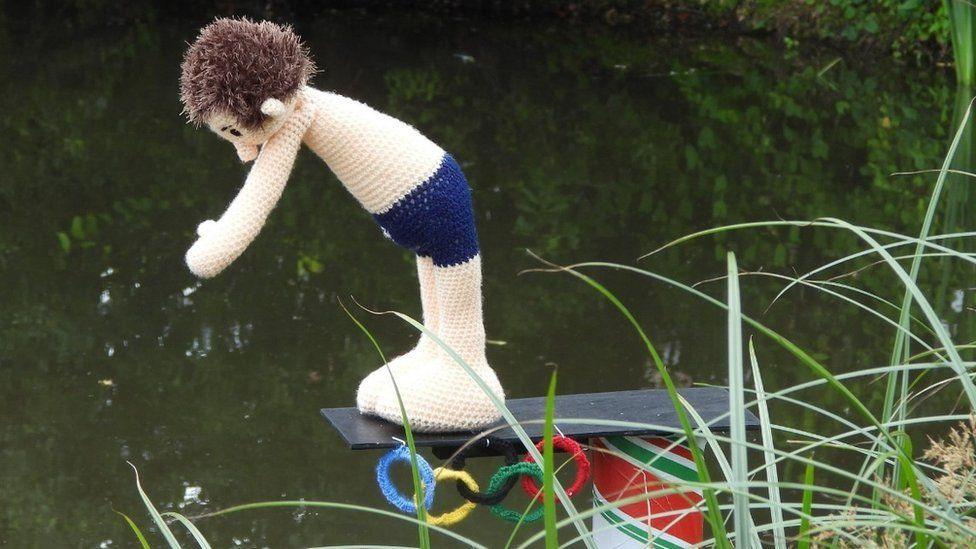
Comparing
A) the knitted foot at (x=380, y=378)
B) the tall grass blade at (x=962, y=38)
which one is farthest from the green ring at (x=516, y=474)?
the tall grass blade at (x=962, y=38)

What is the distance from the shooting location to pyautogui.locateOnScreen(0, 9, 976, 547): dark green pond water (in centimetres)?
211

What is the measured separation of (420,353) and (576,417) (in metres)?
0.21

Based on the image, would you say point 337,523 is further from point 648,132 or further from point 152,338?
point 648,132

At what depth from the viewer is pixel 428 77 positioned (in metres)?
5.64

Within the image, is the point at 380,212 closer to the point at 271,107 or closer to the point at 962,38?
the point at 271,107

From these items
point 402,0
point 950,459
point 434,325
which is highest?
point 950,459

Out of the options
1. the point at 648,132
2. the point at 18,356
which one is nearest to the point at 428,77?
the point at 648,132

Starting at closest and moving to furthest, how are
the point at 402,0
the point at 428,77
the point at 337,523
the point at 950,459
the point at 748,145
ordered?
the point at 950,459 → the point at 337,523 → the point at 748,145 → the point at 428,77 → the point at 402,0

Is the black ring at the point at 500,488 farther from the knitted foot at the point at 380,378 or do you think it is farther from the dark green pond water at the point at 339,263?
the dark green pond water at the point at 339,263

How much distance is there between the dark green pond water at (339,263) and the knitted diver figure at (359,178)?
64 centimetres

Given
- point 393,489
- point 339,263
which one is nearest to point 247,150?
point 393,489

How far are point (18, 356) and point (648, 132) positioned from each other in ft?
9.30

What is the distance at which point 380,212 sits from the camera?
126 cm

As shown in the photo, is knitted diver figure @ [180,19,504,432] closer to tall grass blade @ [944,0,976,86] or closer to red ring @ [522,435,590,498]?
red ring @ [522,435,590,498]
